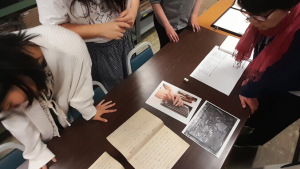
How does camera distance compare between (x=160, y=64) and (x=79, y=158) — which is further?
(x=160, y=64)

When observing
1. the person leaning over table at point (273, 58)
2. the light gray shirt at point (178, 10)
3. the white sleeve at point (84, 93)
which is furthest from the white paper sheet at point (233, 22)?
the white sleeve at point (84, 93)

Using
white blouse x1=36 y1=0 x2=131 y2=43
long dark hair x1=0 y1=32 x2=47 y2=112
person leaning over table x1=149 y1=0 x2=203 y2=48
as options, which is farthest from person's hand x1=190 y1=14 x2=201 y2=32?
long dark hair x1=0 y1=32 x2=47 y2=112

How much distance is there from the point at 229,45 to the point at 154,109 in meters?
0.65

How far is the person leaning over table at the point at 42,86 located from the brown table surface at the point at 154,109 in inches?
2.0

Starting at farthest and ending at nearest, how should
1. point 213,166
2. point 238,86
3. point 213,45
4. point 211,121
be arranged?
point 213,45 → point 238,86 → point 211,121 → point 213,166

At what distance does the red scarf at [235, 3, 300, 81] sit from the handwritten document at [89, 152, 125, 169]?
0.65m

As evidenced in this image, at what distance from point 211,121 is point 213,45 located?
544mm

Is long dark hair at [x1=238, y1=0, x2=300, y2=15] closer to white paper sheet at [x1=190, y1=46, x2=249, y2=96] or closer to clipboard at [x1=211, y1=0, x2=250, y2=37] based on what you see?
white paper sheet at [x1=190, y1=46, x2=249, y2=96]

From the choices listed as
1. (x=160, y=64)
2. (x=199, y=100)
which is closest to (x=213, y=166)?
(x=199, y=100)

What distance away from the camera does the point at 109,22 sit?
0.82 metres

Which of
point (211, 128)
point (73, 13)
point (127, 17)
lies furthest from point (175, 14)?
point (211, 128)

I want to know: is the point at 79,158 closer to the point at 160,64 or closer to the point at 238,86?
the point at 160,64

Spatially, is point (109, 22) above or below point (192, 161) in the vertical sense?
above

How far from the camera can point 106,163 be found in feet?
2.20
